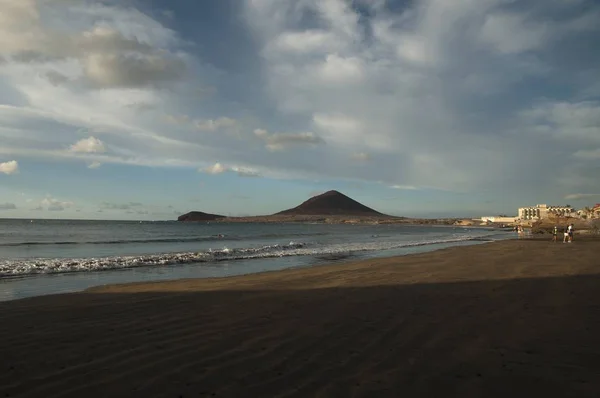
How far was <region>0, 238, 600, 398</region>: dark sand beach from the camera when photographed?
4.35 metres

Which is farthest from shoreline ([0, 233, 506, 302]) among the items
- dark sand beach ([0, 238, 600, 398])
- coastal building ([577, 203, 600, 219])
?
coastal building ([577, 203, 600, 219])

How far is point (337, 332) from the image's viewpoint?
21.0 feet

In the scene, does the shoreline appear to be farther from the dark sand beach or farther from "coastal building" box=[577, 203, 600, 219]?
"coastal building" box=[577, 203, 600, 219]

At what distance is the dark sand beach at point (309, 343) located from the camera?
4352 mm

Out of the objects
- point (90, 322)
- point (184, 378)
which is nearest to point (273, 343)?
point (184, 378)

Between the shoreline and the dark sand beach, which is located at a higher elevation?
the dark sand beach

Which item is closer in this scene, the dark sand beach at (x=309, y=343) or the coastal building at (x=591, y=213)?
the dark sand beach at (x=309, y=343)

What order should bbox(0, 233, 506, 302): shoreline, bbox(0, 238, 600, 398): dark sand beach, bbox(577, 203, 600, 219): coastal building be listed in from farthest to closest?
bbox(577, 203, 600, 219): coastal building, bbox(0, 233, 506, 302): shoreline, bbox(0, 238, 600, 398): dark sand beach

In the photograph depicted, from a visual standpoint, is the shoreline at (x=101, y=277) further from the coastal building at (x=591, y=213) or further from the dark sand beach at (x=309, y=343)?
the coastal building at (x=591, y=213)

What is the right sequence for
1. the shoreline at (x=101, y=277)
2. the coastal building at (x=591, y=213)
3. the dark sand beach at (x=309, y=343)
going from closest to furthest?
the dark sand beach at (x=309, y=343) < the shoreline at (x=101, y=277) < the coastal building at (x=591, y=213)

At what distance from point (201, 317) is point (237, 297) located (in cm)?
207

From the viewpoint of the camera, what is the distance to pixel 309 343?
5836 millimetres

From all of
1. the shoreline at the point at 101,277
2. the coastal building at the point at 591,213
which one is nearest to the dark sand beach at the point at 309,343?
the shoreline at the point at 101,277

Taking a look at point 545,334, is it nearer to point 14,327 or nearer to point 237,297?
point 237,297
